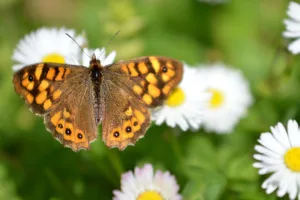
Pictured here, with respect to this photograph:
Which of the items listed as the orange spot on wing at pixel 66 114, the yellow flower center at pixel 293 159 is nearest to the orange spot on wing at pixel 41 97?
the orange spot on wing at pixel 66 114

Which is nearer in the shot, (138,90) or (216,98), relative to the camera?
(138,90)

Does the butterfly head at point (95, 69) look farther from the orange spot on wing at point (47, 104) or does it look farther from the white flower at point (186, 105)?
the white flower at point (186, 105)

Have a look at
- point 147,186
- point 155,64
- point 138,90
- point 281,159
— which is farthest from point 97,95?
point 281,159

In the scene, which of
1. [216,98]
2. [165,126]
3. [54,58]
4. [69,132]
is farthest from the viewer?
[216,98]

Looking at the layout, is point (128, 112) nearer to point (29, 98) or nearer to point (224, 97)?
point (29, 98)

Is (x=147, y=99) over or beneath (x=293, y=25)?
beneath

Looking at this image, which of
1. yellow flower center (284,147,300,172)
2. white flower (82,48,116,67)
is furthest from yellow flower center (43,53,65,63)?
yellow flower center (284,147,300,172)

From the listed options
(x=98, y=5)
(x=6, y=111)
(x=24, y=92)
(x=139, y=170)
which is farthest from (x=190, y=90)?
(x=98, y=5)
